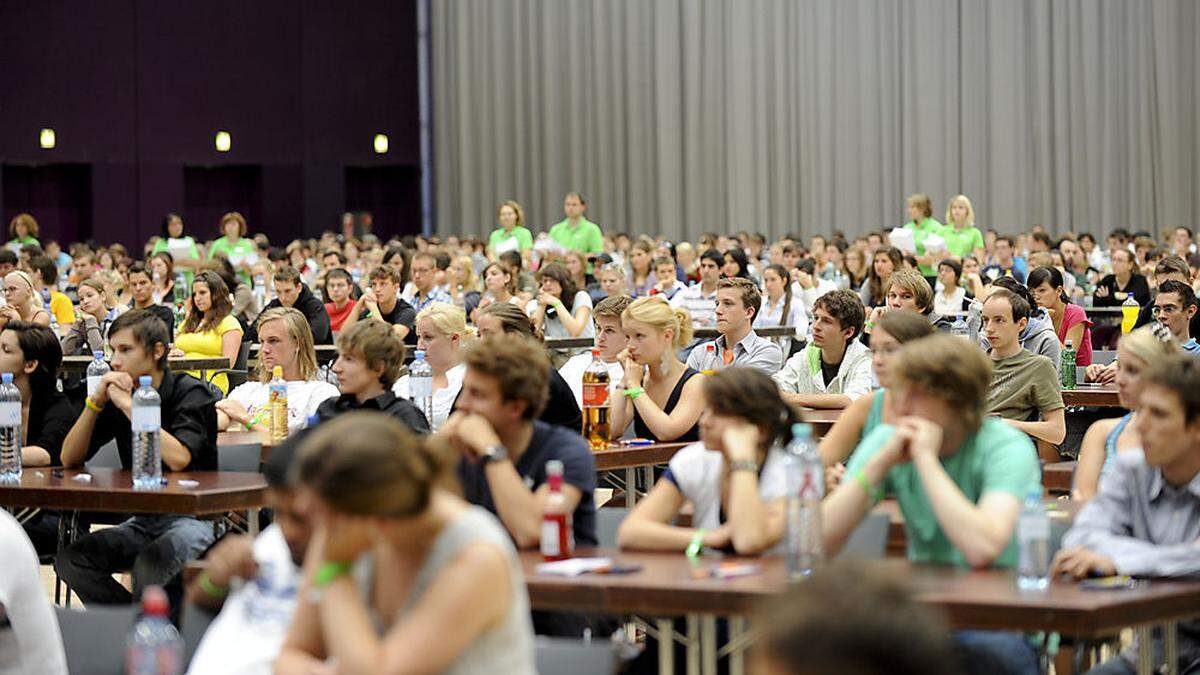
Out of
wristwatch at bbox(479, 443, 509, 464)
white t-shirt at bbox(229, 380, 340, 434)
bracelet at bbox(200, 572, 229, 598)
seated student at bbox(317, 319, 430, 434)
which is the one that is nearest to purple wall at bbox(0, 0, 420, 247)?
white t-shirt at bbox(229, 380, 340, 434)

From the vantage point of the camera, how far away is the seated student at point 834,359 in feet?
23.6

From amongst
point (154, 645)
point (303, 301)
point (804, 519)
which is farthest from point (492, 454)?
point (303, 301)

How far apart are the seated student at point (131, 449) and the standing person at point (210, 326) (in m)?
3.90

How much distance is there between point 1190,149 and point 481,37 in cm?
996

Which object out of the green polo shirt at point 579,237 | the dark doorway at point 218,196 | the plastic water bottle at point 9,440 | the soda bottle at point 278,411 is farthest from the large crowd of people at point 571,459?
the dark doorway at point 218,196

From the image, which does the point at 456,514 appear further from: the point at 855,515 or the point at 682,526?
the point at 682,526

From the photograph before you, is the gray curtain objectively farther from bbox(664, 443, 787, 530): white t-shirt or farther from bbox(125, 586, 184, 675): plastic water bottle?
bbox(125, 586, 184, 675): plastic water bottle

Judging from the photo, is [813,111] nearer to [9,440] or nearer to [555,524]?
[9,440]

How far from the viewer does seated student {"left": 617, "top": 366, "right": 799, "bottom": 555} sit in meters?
3.99

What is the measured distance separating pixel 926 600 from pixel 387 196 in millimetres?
23890

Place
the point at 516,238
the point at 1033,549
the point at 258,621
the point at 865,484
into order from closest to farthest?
1. the point at 258,621
2. the point at 1033,549
3. the point at 865,484
4. the point at 516,238

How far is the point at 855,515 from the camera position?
3805 millimetres

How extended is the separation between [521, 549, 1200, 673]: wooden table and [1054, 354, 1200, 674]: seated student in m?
0.07

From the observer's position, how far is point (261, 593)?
10.8ft
